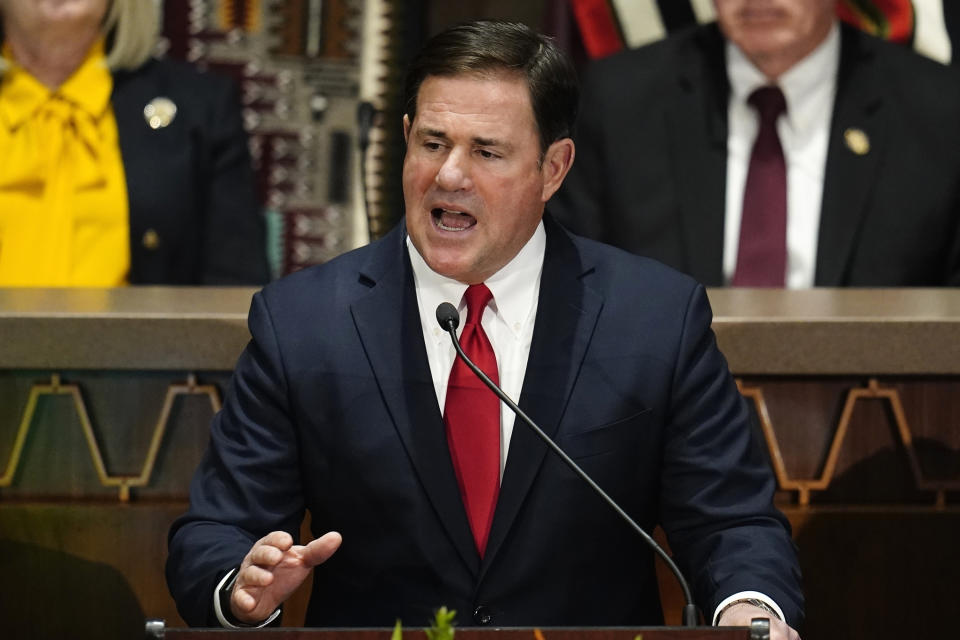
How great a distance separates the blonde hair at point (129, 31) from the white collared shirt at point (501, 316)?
135 cm

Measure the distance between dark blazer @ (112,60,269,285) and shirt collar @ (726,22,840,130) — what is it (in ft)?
3.30

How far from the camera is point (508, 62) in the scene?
5.90 ft

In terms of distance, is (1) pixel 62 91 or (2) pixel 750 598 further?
(1) pixel 62 91

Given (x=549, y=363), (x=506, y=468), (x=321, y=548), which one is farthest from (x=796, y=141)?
(x=321, y=548)

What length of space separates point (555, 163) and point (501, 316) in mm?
205

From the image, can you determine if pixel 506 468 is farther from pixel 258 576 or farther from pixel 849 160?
pixel 849 160

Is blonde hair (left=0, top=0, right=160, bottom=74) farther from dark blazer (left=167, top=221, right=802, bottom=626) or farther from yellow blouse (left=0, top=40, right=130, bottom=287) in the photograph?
dark blazer (left=167, top=221, right=802, bottom=626)

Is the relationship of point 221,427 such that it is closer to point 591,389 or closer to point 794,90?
point 591,389

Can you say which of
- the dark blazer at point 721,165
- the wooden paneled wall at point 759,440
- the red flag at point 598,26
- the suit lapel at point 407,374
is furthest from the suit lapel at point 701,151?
the suit lapel at point 407,374

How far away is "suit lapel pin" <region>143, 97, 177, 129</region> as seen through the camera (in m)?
3.06

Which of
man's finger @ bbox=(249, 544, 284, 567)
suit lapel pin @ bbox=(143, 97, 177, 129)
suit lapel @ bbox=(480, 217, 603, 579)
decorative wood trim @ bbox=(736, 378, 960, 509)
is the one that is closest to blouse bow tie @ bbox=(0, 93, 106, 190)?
suit lapel pin @ bbox=(143, 97, 177, 129)

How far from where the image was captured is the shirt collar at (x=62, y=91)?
9.89 ft

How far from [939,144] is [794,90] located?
30 centimetres

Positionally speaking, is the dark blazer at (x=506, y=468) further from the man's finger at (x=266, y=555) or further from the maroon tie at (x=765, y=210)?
the maroon tie at (x=765, y=210)
